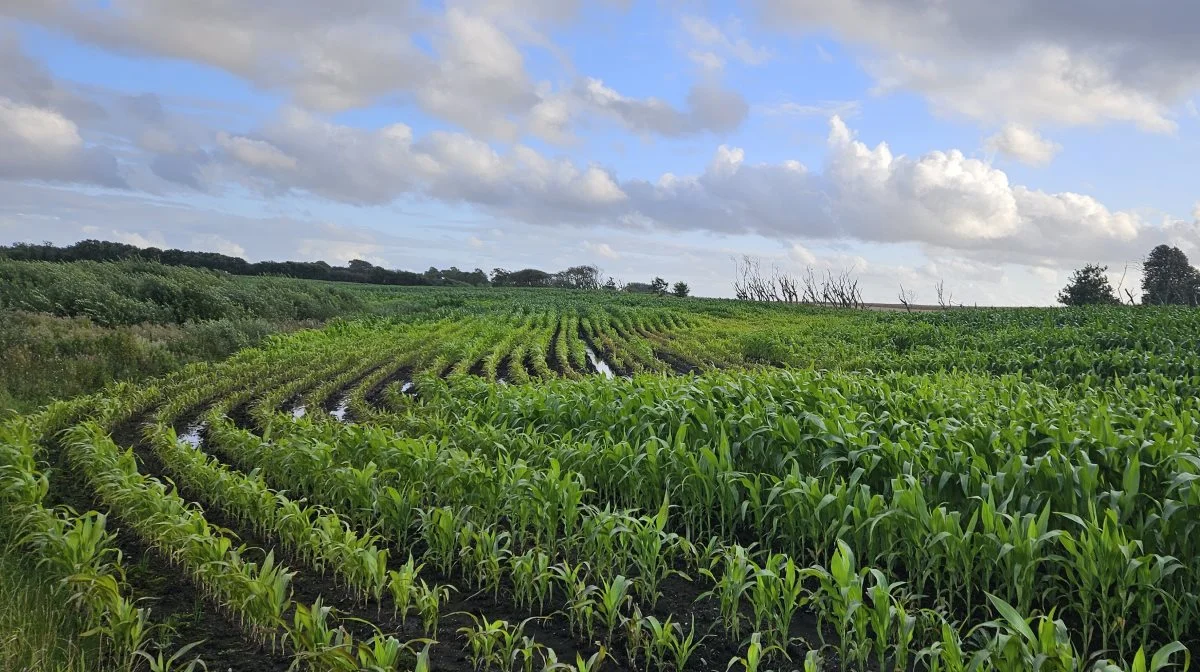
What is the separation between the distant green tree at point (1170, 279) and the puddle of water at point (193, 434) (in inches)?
2513

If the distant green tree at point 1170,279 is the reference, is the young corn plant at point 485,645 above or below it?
below

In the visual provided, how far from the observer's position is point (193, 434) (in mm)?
9914

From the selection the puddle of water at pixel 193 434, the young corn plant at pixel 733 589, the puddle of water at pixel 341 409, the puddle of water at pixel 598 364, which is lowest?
the puddle of water at pixel 193 434

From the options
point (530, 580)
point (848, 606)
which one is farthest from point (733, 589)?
point (530, 580)

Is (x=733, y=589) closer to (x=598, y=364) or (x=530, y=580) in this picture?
(x=530, y=580)

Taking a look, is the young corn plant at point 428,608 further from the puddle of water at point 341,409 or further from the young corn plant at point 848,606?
the puddle of water at point 341,409

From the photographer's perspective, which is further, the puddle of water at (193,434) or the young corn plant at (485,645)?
the puddle of water at (193,434)

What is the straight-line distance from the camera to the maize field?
3.72 meters

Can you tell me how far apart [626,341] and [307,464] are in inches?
767

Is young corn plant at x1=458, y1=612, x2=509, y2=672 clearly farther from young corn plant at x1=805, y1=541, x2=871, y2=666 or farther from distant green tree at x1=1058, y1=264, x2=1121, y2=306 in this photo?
distant green tree at x1=1058, y1=264, x2=1121, y2=306

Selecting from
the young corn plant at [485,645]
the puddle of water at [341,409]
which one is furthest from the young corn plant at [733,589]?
the puddle of water at [341,409]

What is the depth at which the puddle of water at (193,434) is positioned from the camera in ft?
30.9

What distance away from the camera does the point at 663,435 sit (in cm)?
732

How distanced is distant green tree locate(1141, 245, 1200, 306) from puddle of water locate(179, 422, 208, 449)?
63.8 metres
